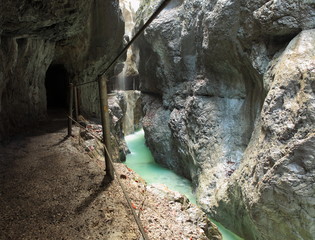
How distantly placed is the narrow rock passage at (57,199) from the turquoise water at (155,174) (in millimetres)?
5491

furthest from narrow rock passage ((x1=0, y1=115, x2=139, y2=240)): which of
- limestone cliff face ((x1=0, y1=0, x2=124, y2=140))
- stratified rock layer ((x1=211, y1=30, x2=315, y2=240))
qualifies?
→ stratified rock layer ((x1=211, y1=30, x2=315, y2=240))

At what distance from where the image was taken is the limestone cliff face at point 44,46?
5133 millimetres

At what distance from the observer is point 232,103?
413 inches

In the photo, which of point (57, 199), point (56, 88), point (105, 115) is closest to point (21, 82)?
point (105, 115)

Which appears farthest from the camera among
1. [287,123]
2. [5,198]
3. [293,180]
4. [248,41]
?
[248,41]

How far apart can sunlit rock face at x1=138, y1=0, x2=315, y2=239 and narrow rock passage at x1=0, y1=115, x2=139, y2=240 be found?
3.85 meters

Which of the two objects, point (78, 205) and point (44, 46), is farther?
point (44, 46)

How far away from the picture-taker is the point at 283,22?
684cm

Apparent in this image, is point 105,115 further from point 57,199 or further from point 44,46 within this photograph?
point 44,46

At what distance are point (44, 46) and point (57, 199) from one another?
6.39 meters

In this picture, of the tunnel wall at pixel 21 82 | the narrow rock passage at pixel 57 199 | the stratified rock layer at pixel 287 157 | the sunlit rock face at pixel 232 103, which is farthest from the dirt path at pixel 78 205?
the sunlit rock face at pixel 232 103

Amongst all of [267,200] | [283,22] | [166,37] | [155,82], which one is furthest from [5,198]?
[155,82]

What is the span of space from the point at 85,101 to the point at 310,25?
32.6 ft

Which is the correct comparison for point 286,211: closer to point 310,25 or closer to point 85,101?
point 310,25
